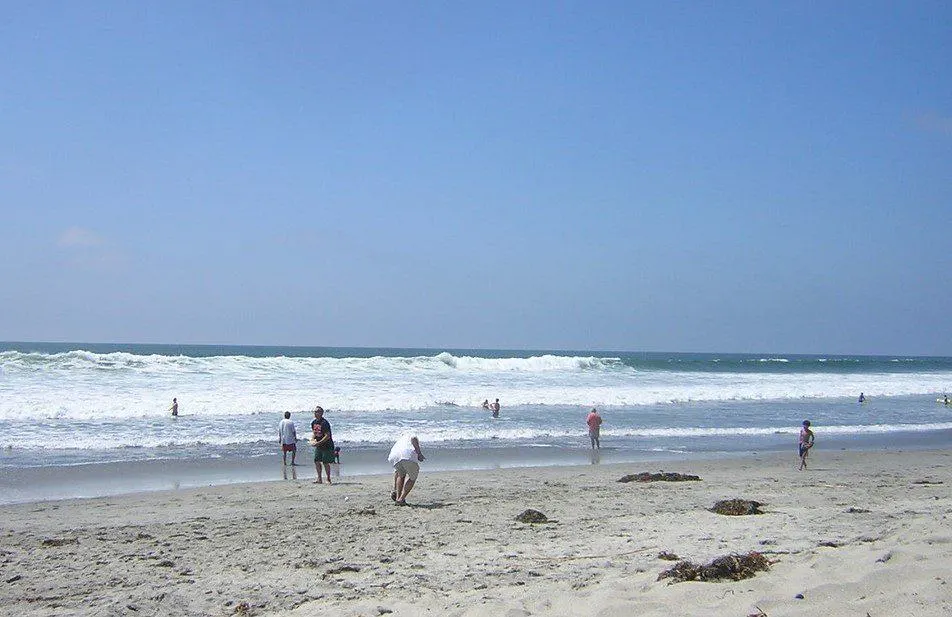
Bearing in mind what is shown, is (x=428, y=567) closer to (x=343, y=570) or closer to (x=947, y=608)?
(x=343, y=570)

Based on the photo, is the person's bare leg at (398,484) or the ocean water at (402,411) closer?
the person's bare leg at (398,484)

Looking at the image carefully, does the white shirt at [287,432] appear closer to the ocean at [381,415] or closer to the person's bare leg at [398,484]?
the ocean at [381,415]

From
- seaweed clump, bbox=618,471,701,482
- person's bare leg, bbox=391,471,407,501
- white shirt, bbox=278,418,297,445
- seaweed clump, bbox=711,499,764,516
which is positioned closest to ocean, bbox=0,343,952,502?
white shirt, bbox=278,418,297,445

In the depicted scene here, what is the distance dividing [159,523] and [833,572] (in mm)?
8189

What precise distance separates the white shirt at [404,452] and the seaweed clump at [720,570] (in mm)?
5804

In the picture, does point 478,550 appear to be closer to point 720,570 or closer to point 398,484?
point 720,570

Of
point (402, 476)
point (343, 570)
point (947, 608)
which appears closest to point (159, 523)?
point (402, 476)

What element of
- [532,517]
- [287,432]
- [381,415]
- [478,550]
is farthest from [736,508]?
[381,415]

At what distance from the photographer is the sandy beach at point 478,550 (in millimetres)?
5492

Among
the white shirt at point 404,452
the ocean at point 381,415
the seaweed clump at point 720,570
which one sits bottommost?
the ocean at point 381,415

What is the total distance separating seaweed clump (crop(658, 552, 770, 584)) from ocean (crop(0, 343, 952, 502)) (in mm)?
11034

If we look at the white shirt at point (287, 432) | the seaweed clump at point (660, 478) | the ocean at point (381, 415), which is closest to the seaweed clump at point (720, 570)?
the seaweed clump at point (660, 478)

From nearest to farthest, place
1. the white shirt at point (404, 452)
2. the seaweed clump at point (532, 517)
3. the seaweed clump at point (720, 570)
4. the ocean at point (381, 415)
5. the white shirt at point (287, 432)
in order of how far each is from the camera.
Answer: the seaweed clump at point (720, 570) < the seaweed clump at point (532, 517) < the white shirt at point (404, 452) < the white shirt at point (287, 432) < the ocean at point (381, 415)

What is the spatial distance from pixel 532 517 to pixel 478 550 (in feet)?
6.47
